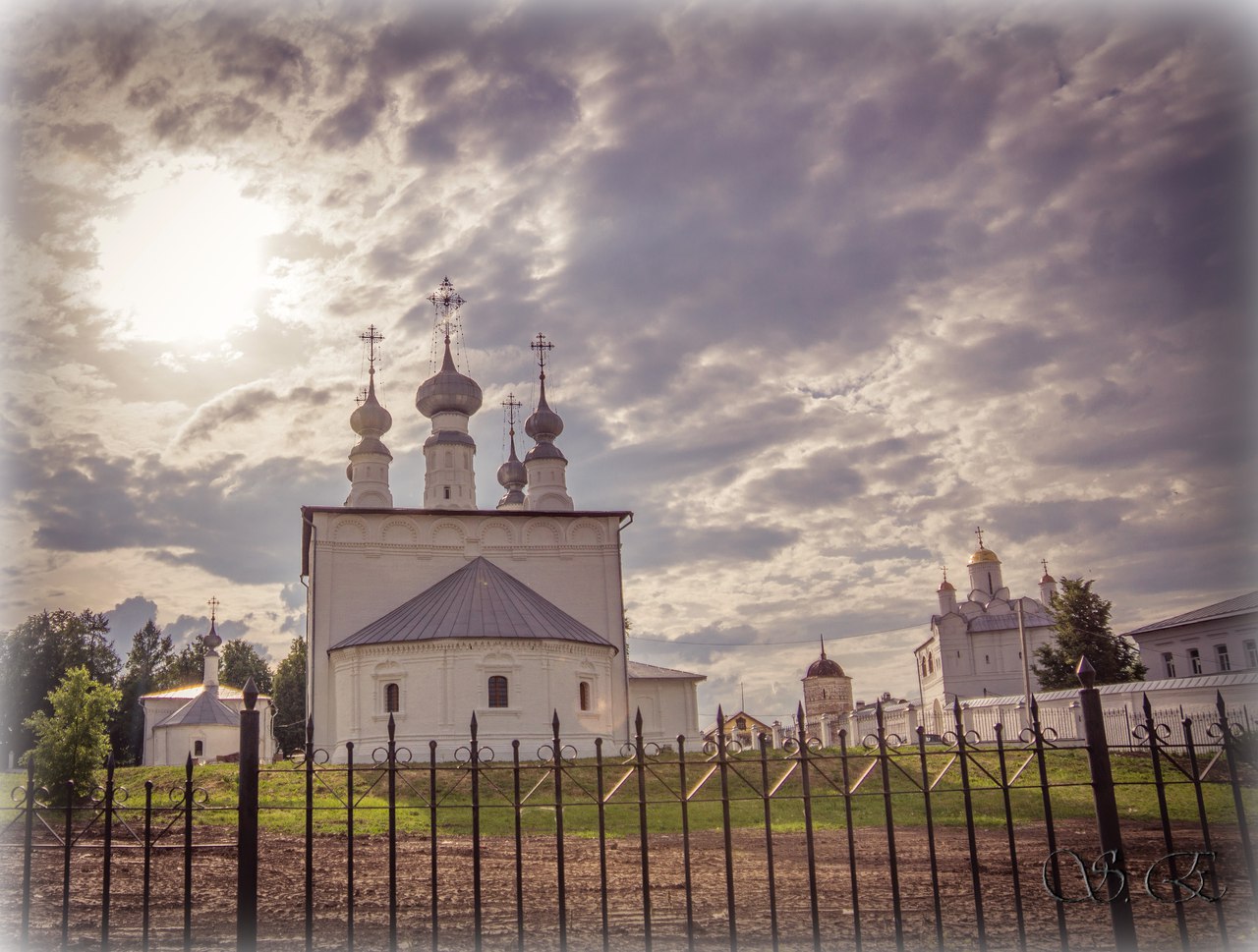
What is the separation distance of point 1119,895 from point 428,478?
30.1 metres

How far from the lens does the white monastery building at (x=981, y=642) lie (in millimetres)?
53844

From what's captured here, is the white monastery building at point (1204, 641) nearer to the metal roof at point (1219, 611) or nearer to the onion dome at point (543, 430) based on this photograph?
the metal roof at point (1219, 611)

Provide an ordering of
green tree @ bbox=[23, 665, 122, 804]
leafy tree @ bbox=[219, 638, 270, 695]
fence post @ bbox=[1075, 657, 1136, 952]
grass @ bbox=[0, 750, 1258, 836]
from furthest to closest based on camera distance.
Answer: leafy tree @ bbox=[219, 638, 270, 695] → green tree @ bbox=[23, 665, 122, 804] → grass @ bbox=[0, 750, 1258, 836] → fence post @ bbox=[1075, 657, 1136, 952]

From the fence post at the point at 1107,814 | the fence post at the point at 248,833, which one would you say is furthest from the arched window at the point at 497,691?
A: the fence post at the point at 1107,814

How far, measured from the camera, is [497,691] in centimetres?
2678

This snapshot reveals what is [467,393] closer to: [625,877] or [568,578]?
[568,578]

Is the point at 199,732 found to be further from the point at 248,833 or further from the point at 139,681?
the point at 248,833

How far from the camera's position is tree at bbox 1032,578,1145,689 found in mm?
36625

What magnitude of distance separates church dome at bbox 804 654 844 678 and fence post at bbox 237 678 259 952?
5761 cm

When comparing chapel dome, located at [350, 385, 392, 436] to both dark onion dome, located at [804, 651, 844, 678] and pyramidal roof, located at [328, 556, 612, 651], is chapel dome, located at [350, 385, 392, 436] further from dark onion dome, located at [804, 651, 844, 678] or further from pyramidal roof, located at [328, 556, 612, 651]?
dark onion dome, located at [804, 651, 844, 678]

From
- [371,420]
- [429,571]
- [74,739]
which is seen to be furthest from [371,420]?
[74,739]

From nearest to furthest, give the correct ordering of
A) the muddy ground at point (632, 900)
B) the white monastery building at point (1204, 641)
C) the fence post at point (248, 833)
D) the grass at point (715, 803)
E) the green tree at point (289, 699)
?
the fence post at point (248, 833) < the muddy ground at point (632, 900) < the grass at point (715, 803) < the white monastery building at point (1204, 641) < the green tree at point (289, 699)

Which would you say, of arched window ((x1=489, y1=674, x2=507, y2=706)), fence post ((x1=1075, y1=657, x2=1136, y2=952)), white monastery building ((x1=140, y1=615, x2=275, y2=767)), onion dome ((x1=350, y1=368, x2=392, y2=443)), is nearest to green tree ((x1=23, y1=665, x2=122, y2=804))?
arched window ((x1=489, y1=674, x2=507, y2=706))

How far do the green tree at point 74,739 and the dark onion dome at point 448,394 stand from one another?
601 inches
